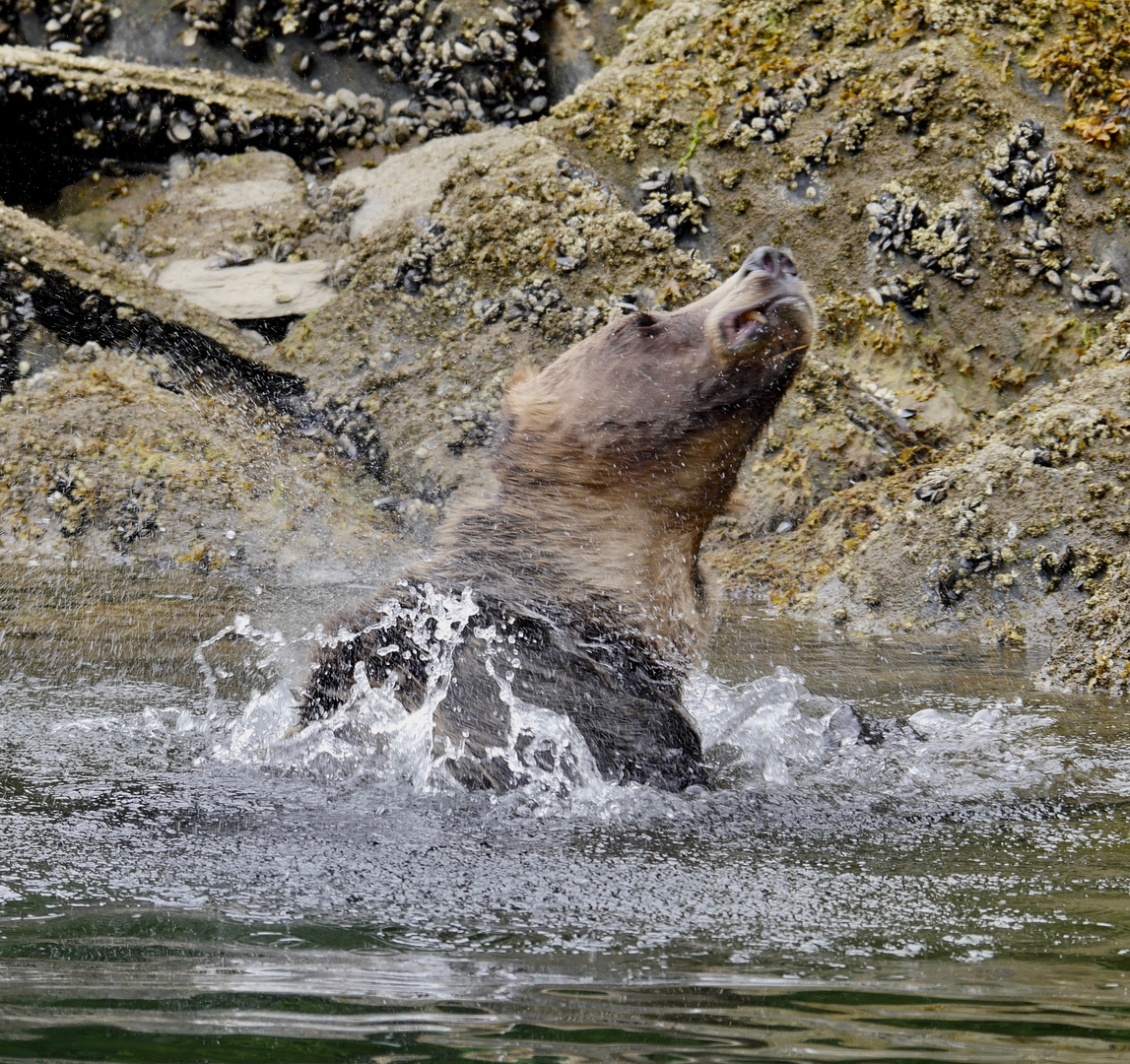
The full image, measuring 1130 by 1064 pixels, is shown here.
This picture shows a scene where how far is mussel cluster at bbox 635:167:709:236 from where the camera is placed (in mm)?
8172

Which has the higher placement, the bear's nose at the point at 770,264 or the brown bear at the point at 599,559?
the bear's nose at the point at 770,264

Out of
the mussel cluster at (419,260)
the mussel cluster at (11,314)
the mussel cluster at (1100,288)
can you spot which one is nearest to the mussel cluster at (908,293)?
the mussel cluster at (1100,288)

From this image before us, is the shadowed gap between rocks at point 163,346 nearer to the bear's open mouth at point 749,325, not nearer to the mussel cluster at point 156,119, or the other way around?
the mussel cluster at point 156,119

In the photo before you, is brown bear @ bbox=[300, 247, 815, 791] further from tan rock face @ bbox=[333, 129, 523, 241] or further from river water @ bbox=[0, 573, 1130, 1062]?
tan rock face @ bbox=[333, 129, 523, 241]

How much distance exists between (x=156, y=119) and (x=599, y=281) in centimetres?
391

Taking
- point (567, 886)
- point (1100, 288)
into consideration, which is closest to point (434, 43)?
point (1100, 288)

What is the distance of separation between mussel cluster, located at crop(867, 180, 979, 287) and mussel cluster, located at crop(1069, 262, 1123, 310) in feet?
2.01

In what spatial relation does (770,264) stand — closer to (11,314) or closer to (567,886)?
(567,886)

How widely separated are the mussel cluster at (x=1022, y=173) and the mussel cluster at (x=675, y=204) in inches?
69.4

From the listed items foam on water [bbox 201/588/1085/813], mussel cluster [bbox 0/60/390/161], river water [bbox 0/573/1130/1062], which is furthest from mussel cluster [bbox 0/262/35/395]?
foam on water [bbox 201/588/1085/813]

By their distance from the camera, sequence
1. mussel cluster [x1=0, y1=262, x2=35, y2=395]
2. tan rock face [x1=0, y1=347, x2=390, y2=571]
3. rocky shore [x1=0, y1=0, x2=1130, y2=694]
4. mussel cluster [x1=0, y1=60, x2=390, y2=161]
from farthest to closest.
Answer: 1. mussel cluster [x1=0, y1=60, x2=390, y2=161]
2. mussel cluster [x1=0, y1=262, x2=35, y2=395]
3. tan rock face [x1=0, y1=347, x2=390, y2=571]
4. rocky shore [x1=0, y1=0, x2=1130, y2=694]

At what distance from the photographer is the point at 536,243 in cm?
830

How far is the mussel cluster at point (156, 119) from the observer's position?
31.0ft

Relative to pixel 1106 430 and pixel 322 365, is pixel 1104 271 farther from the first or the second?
pixel 322 365
